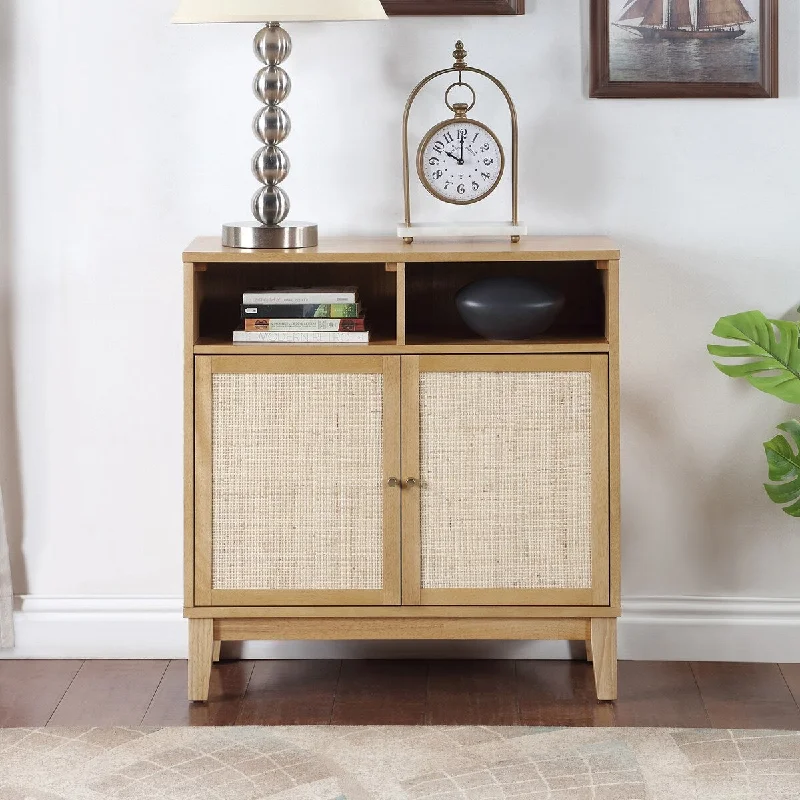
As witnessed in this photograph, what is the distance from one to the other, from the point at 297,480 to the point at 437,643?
2.07 feet

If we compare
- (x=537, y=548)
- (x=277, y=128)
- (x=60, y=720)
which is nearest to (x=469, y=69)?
(x=277, y=128)

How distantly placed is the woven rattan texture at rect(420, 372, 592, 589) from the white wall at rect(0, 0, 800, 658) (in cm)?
40

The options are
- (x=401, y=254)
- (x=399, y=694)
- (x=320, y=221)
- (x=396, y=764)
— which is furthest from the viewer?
(x=320, y=221)

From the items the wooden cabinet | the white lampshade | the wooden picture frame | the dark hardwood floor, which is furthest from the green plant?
the white lampshade

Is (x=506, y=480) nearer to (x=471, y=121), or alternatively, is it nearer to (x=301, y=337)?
(x=301, y=337)

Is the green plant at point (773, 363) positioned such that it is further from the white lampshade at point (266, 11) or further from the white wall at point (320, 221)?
the white lampshade at point (266, 11)

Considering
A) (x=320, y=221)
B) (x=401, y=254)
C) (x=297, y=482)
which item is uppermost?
(x=320, y=221)

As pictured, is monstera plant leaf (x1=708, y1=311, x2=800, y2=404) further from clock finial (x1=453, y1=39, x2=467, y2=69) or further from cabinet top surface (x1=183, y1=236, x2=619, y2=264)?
clock finial (x1=453, y1=39, x2=467, y2=69)

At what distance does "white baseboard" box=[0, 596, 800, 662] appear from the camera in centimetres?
270

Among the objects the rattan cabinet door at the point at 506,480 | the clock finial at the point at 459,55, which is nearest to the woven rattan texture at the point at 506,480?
the rattan cabinet door at the point at 506,480

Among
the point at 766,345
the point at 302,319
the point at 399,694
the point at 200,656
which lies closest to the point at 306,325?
the point at 302,319

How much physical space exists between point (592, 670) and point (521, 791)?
63cm

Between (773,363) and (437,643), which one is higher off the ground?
(773,363)

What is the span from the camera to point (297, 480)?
2361 mm
